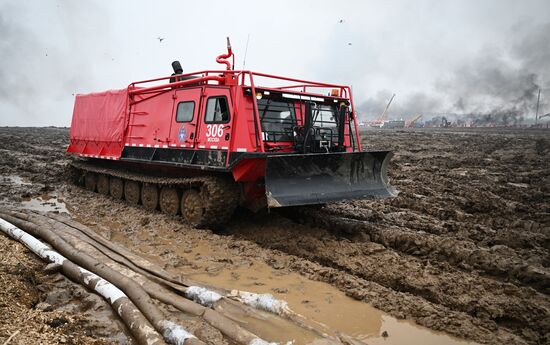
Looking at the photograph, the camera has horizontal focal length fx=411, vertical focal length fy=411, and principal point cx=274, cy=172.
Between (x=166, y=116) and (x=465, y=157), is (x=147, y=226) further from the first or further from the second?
(x=465, y=157)

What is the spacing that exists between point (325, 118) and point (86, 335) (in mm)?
5662

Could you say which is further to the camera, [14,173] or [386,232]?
[14,173]

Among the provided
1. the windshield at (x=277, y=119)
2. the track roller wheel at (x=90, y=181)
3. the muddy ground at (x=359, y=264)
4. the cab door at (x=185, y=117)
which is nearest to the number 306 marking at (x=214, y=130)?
the cab door at (x=185, y=117)

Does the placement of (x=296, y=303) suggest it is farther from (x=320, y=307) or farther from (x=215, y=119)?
(x=215, y=119)

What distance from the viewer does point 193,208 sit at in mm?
7711

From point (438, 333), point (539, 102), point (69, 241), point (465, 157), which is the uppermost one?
point (539, 102)

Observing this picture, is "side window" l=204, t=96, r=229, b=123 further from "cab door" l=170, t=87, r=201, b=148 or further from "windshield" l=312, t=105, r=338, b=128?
"windshield" l=312, t=105, r=338, b=128

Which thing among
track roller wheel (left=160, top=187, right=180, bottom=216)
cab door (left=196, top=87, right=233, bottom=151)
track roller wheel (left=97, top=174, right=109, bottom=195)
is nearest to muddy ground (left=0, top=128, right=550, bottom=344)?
track roller wheel (left=160, top=187, right=180, bottom=216)

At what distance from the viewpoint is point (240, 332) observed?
359 cm

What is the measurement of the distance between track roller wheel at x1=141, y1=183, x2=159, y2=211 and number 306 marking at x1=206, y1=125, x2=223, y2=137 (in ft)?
7.30

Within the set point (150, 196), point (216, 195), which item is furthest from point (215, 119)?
point (150, 196)

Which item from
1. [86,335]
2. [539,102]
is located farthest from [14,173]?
[539,102]

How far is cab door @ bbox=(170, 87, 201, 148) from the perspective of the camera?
7812 mm

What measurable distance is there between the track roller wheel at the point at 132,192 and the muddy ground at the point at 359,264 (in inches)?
11.7
